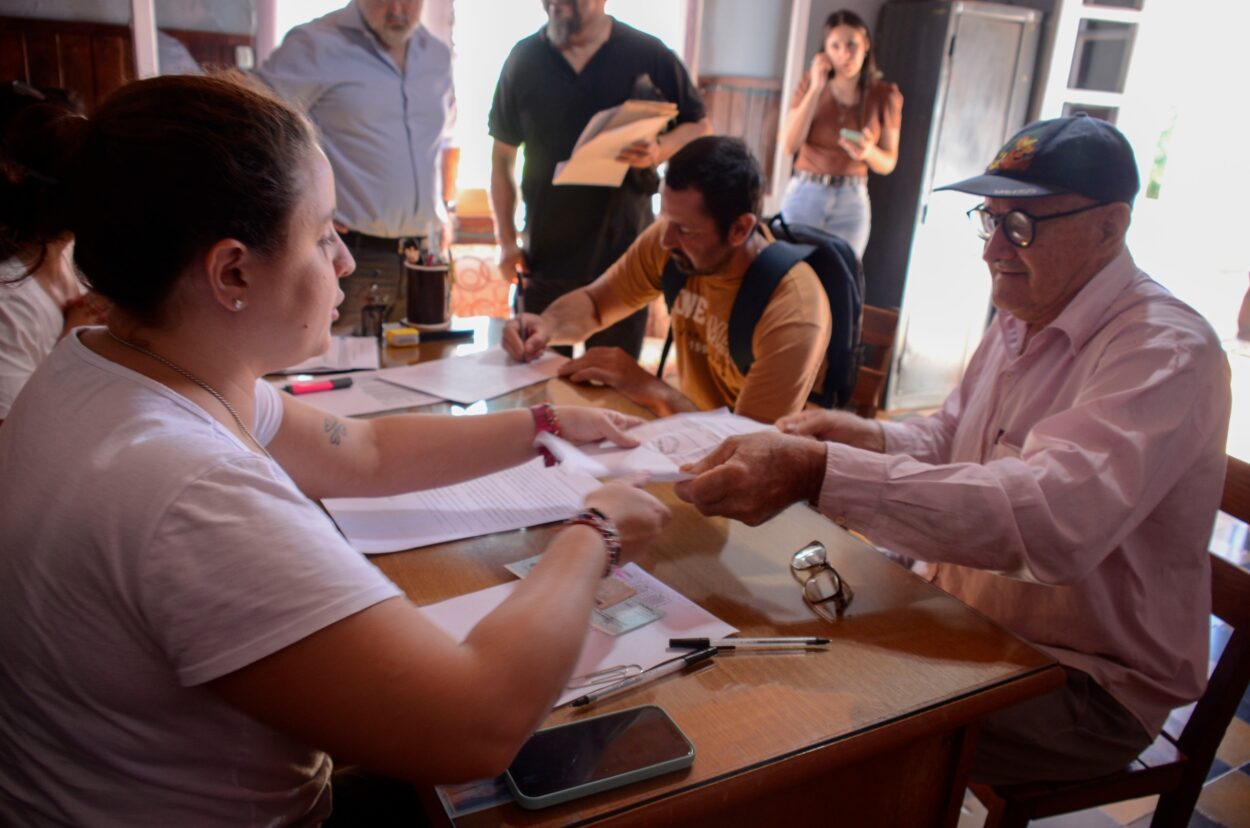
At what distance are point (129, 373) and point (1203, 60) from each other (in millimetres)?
5024

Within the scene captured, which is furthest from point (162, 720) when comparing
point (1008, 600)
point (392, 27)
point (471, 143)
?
point (471, 143)

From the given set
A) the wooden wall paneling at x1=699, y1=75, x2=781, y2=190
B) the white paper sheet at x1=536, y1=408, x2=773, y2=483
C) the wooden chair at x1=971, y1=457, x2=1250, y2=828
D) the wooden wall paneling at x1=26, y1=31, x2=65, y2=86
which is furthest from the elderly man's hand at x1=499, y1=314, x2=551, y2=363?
the wooden wall paneling at x1=699, y1=75, x2=781, y2=190

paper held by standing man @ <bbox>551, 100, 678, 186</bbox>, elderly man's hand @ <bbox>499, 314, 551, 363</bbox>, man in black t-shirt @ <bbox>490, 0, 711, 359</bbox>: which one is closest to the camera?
elderly man's hand @ <bbox>499, 314, 551, 363</bbox>

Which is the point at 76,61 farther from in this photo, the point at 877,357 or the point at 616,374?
the point at 877,357

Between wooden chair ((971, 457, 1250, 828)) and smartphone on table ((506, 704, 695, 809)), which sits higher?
smartphone on table ((506, 704, 695, 809))

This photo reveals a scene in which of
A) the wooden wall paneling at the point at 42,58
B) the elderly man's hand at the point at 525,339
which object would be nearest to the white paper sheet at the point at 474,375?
the elderly man's hand at the point at 525,339

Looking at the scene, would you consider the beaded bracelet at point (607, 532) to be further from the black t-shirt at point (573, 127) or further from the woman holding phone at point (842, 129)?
the woman holding phone at point (842, 129)

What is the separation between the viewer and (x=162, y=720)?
0.74 m

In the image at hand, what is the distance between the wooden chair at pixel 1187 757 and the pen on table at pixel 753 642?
1.95 ft

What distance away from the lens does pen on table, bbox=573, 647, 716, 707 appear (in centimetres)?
93

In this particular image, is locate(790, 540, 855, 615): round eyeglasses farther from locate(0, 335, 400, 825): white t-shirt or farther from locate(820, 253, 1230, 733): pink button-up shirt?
locate(0, 335, 400, 825): white t-shirt

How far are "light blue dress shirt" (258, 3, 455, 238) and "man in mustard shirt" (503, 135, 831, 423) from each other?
1.13 meters

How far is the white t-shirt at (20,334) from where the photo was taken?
168cm

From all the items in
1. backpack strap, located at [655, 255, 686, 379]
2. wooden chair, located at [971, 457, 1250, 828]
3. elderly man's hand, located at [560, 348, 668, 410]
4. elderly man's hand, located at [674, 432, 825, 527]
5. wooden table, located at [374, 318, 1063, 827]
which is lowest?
Answer: wooden chair, located at [971, 457, 1250, 828]
